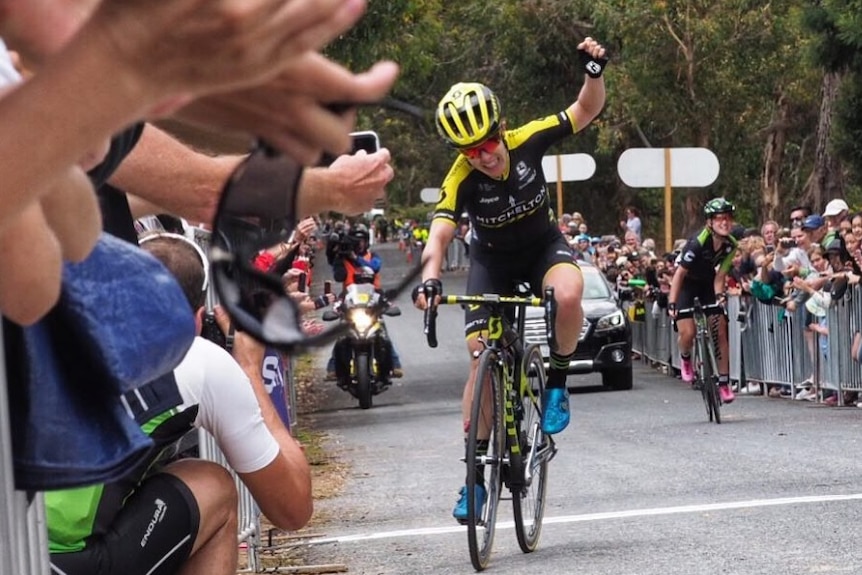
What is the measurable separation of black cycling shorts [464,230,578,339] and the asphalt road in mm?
1326

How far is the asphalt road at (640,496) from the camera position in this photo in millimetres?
8531

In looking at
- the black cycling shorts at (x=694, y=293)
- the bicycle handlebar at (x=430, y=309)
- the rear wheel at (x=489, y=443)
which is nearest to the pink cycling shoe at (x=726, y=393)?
the black cycling shorts at (x=694, y=293)

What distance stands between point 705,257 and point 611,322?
5.88 m

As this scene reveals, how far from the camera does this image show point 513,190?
9633mm

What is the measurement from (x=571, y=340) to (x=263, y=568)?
2081 millimetres

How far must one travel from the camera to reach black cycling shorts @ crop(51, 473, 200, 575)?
4242 mm

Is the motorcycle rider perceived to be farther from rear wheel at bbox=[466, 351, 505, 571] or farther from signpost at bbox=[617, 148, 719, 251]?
signpost at bbox=[617, 148, 719, 251]

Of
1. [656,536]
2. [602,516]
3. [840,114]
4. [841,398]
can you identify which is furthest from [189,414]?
[840,114]

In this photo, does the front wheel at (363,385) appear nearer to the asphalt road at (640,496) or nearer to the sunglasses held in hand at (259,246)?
the asphalt road at (640,496)

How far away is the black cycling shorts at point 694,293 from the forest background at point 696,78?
13.1 feet

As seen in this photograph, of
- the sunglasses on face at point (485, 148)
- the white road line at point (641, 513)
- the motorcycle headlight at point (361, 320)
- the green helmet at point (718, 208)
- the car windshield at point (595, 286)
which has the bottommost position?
the white road line at point (641, 513)

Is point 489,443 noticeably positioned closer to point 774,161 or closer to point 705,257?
point 705,257

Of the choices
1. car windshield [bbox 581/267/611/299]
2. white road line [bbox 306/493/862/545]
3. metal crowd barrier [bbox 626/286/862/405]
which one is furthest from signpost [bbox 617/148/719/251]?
white road line [bbox 306/493/862/545]

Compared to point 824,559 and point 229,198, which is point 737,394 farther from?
point 229,198
